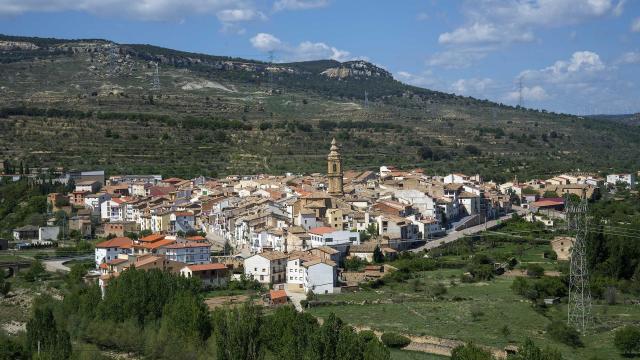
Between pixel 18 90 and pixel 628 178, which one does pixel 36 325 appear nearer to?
pixel 628 178

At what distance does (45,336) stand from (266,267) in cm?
1139

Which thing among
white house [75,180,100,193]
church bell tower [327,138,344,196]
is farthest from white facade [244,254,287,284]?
white house [75,180,100,193]

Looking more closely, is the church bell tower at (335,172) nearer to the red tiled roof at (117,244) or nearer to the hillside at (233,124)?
the red tiled roof at (117,244)

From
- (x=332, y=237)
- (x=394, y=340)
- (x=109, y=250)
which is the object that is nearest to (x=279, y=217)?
(x=332, y=237)

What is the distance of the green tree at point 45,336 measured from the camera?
2111 cm

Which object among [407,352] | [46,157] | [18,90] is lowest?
[407,352]

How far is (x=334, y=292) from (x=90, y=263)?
11.4 metres

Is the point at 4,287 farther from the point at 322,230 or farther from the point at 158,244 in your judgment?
the point at 322,230

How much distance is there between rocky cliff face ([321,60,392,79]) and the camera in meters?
134

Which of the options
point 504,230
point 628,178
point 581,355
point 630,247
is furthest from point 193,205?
point 628,178

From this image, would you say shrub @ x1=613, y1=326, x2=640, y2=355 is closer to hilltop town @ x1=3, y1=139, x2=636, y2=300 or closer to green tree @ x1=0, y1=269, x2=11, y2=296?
hilltop town @ x1=3, y1=139, x2=636, y2=300

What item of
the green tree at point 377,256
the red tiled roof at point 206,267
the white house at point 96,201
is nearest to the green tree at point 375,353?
the red tiled roof at point 206,267

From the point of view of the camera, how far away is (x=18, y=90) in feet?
263

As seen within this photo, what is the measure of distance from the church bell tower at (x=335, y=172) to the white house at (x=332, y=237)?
7.92 meters
